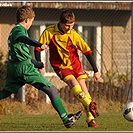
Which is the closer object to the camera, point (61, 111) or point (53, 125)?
point (61, 111)

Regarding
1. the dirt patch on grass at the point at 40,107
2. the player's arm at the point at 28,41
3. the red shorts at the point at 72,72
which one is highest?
the player's arm at the point at 28,41

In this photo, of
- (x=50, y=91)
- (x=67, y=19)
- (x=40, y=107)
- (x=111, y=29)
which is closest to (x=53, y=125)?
(x=50, y=91)

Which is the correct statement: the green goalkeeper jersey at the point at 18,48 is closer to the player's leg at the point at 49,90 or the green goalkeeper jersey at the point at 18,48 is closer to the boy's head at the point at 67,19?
the player's leg at the point at 49,90

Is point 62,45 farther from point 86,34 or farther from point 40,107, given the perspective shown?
point 86,34

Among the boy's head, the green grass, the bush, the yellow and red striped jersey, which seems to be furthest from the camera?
the bush

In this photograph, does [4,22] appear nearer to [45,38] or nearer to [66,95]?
[66,95]

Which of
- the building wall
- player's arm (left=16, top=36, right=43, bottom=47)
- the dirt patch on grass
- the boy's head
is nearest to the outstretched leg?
player's arm (left=16, top=36, right=43, bottom=47)

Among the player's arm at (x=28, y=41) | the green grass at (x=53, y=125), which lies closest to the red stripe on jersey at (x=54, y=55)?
the green grass at (x=53, y=125)

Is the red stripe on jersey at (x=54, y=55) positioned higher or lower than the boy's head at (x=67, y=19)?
lower

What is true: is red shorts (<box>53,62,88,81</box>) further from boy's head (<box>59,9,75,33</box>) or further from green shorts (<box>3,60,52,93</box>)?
green shorts (<box>3,60,52,93</box>)

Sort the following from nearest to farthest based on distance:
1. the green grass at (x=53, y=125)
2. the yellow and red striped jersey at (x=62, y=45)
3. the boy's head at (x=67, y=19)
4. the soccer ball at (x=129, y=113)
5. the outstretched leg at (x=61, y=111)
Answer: the outstretched leg at (x=61, y=111) → the green grass at (x=53, y=125) → the boy's head at (x=67, y=19) → the soccer ball at (x=129, y=113) → the yellow and red striped jersey at (x=62, y=45)

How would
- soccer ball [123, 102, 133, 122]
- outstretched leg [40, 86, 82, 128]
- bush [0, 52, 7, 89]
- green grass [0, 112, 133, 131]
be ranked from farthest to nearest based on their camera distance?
bush [0, 52, 7, 89] < soccer ball [123, 102, 133, 122] < green grass [0, 112, 133, 131] < outstretched leg [40, 86, 82, 128]

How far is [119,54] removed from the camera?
71.5 ft

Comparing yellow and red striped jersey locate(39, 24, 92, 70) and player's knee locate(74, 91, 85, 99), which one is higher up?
yellow and red striped jersey locate(39, 24, 92, 70)
